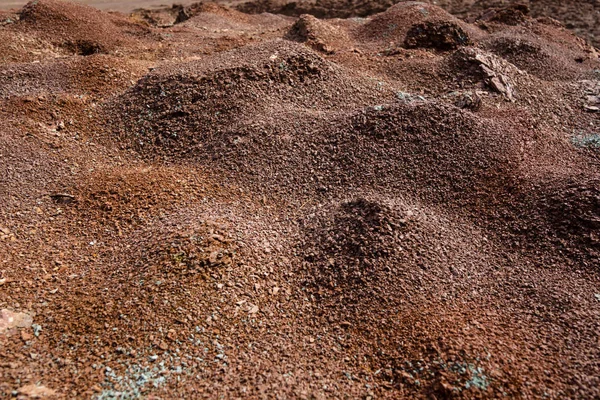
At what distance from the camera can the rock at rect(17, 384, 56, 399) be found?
9.34 feet

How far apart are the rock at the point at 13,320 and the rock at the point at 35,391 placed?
0.57 meters

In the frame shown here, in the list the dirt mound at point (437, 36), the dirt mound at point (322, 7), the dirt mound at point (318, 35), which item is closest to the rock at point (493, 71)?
the dirt mound at point (437, 36)

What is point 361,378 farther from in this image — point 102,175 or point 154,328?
point 102,175

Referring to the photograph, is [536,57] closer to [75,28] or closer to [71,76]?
[71,76]

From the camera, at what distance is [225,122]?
560cm

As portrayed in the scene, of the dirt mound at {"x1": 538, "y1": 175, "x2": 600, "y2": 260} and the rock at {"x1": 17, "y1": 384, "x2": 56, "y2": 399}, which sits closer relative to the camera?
the rock at {"x1": 17, "y1": 384, "x2": 56, "y2": 399}

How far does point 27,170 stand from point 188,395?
336cm

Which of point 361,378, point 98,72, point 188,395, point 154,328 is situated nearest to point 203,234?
point 154,328

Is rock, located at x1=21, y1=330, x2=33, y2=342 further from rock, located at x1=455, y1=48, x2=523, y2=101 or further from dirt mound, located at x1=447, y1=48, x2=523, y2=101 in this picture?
rock, located at x1=455, y1=48, x2=523, y2=101

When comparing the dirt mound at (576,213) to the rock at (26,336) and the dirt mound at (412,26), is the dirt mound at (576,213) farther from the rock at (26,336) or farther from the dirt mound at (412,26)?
the dirt mound at (412,26)

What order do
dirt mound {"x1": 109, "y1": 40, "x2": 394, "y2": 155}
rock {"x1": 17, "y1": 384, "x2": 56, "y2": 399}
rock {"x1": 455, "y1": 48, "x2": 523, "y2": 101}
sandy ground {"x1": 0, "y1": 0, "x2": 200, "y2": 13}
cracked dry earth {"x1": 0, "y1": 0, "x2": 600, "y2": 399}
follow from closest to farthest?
rock {"x1": 17, "y1": 384, "x2": 56, "y2": 399}, cracked dry earth {"x1": 0, "y1": 0, "x2": 600, "y2": 399}, dirt mound {"x1": 109, "y1": 40, "x2": 394, "y2": 155}, rock {"x1": 455, "y1": 48, "x2": 523, "y2": 101}, sandy ground {"x1": 0, "y1": 0, "x2": 200, "y2": 13}

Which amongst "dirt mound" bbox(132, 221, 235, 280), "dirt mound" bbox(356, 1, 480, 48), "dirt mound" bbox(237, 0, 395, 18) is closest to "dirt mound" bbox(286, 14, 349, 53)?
"dirt mound" bbox(356, 1, 480, 48)

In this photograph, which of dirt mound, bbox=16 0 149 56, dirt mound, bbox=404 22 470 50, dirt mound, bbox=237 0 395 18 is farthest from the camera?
dirt mound, bbox=237 0 395 18

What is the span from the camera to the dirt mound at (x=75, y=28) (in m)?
8.59
